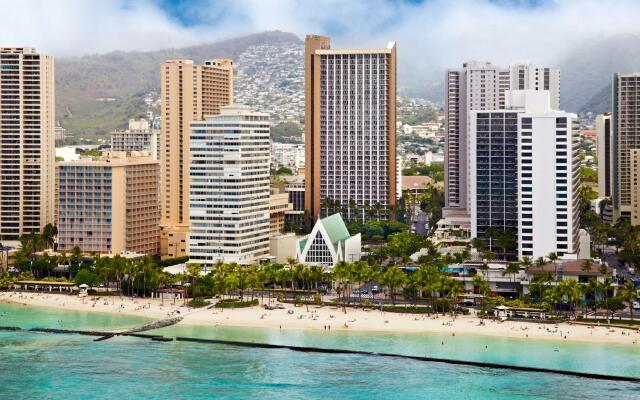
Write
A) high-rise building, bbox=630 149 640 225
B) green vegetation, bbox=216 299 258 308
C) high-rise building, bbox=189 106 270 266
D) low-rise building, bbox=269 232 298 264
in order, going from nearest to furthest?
green vegetation, bbox=216 299 258 308 < high-rise building, bbox=189 106 270 266 < low-rise building, bbox=269 232 298 264 < high-rise building, bbox=630 149 640 225

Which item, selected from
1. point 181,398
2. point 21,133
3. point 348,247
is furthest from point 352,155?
point 181,398

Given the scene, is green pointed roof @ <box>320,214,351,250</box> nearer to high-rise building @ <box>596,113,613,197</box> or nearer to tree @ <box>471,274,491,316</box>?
tree @ <box>471,274,491,316</box>

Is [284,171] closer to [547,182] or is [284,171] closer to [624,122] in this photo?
[624,122]

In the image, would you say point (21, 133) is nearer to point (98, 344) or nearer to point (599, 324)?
point (98, 344)

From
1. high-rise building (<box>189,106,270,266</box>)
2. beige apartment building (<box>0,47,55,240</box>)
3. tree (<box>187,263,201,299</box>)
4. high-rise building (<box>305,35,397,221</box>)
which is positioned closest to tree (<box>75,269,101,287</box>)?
high-rise building (<box>189,106,270,266</box>)

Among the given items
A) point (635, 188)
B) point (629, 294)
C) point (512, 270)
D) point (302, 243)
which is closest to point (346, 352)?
point (629, 294)

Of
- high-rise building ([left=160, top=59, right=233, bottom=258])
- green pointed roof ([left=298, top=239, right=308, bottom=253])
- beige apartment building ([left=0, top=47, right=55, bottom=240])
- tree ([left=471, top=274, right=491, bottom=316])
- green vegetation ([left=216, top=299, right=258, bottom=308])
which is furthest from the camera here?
high-rise building ([left=160, top=59, right=233, bottom=258])

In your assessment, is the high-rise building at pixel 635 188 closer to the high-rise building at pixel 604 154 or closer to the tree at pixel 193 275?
the high-rise building at pixel 604 154
